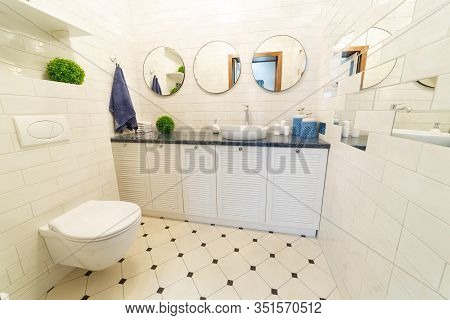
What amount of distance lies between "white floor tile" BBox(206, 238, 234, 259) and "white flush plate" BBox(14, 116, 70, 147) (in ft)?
4.34

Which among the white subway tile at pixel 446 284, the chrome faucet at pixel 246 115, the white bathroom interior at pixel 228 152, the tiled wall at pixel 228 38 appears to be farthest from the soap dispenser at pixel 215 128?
the white subway tile at pixel 446 284

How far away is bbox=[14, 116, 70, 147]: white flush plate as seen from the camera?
1.02 metres

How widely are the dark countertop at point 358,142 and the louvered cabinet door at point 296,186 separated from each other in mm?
308

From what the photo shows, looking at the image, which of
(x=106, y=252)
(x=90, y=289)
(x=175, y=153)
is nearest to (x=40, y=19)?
(x=175, y=153)

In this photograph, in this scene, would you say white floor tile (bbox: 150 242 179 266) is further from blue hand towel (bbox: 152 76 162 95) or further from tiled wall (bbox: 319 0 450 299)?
blue hand towel (bbox: 152 76 162 95)

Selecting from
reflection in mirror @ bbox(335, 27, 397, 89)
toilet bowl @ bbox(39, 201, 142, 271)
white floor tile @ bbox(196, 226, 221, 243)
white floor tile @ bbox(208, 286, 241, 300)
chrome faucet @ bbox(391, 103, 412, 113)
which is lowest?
white floor tile @ bbox(208, 286, 241, 300)

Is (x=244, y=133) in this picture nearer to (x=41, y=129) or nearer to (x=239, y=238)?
(x=239, y=238)

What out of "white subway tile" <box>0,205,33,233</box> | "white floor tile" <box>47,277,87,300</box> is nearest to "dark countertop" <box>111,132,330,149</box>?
"white subway tile" <box>0,205,33,233</box>

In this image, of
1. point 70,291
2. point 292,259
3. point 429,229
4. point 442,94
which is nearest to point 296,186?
point 292,259

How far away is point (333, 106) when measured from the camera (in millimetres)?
1392

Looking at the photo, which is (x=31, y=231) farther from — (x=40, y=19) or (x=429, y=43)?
(x=429, y=43)

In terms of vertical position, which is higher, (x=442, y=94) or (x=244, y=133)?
(x=442, y=94)

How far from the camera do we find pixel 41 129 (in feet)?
3.64

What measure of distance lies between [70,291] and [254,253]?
125 cm
